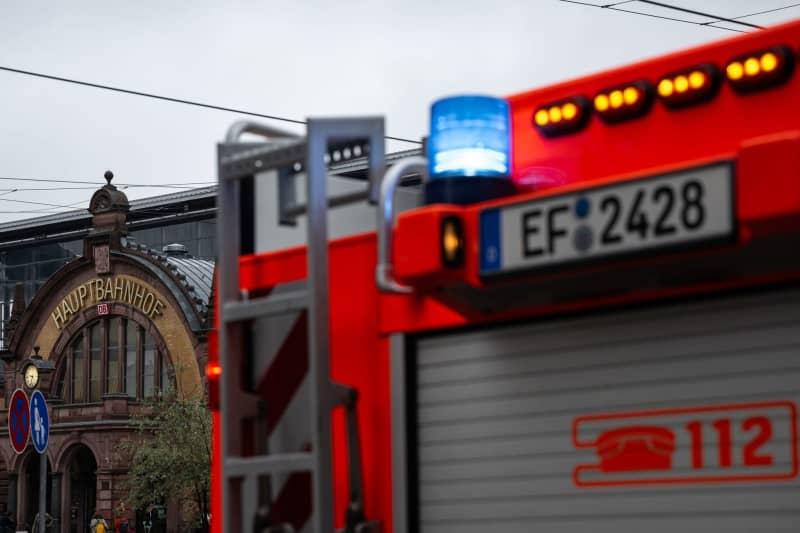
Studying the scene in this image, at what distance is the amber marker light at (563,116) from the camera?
14.3 feet

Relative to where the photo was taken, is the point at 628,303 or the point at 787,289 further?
the point at 628,303

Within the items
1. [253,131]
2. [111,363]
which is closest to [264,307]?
[253,131]

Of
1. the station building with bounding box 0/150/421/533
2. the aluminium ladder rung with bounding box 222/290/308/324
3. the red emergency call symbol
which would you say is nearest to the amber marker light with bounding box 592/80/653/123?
the red emergency call symbol

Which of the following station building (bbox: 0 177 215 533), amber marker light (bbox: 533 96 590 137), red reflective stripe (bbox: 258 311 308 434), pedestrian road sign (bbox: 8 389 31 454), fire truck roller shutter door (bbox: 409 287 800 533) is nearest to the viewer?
fire truck roller shutter door (bbox: 409 287 800 533)

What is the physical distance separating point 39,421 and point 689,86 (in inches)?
506

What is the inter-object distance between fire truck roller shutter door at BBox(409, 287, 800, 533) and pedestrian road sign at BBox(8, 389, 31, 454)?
38.7 feet

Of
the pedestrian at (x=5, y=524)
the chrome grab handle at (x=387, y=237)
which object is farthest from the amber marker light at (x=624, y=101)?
the pedestrian at (x=5, y=524)

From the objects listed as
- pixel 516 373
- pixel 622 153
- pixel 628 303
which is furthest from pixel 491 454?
pixel 622 153

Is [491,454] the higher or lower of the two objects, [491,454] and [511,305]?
the lower

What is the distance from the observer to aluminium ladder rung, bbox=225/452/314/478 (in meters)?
4.02

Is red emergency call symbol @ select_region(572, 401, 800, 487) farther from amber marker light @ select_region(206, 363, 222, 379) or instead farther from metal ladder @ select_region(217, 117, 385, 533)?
amber marker light @ select_region(206, 363, 222, 379)

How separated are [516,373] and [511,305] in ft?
0.65

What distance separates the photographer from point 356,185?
4.78 m

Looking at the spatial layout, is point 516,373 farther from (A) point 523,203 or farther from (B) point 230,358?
(B) point 230,358
